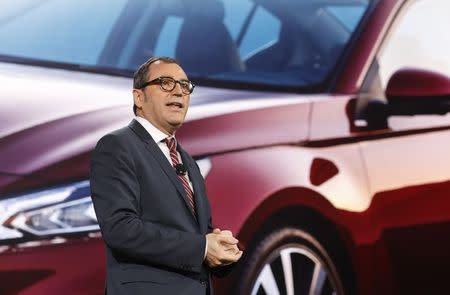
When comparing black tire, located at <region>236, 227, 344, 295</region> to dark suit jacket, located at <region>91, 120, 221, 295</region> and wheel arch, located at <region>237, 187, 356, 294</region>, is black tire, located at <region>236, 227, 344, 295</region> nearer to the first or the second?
wheel arch, located at <region>237, 187, 356, 294</region>

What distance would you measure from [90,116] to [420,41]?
74.1 inches

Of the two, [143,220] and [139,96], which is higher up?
A: [139,96]

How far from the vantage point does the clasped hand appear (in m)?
3.48

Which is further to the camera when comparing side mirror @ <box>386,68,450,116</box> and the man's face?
side mirror @ <box>386,68,450,116</box>

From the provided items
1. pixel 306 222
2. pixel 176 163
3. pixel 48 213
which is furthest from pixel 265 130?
pixel 176 163

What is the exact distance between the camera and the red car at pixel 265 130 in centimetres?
419

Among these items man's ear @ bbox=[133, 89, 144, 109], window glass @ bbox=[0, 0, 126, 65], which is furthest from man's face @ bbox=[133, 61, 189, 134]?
window glass @ bbox=[0, 0, 126, 65]

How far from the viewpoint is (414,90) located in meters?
5.48

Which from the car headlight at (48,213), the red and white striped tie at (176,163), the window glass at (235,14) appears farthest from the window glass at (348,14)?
the red and white striped tie at (176,163)

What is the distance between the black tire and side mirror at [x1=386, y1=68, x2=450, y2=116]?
0.77 metres

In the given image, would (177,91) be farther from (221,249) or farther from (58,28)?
(58,28)

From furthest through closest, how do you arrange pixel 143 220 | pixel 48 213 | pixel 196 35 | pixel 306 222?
pixel 196 35 < pixel 306 222 < pixel 48 213 < pixel 143 220

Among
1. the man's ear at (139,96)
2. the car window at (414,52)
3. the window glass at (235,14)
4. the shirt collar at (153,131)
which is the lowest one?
the shirt collar at (153,131)

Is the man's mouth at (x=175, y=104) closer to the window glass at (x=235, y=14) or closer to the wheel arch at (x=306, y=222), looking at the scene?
the wheel arch at (x=306, y=222)
